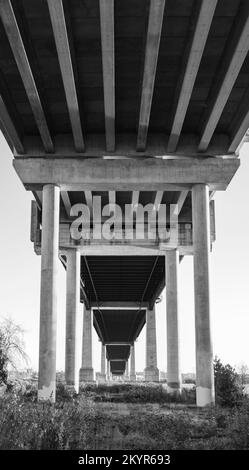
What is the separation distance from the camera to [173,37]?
1817 cm

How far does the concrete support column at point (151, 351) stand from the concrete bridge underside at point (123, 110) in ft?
81.6

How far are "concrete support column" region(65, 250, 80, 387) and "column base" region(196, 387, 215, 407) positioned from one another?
1321 centimetres

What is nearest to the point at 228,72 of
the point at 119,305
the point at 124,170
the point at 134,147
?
the point at 134,147

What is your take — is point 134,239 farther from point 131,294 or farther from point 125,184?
point 131,294

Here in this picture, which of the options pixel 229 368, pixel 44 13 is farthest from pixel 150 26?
pixel 229 368

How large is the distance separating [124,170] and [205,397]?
31.6ft

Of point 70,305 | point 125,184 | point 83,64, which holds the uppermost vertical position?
point 83,64

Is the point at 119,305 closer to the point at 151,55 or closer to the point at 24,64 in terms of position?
the point at 24,64

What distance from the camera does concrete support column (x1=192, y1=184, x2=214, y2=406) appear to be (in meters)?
23.1

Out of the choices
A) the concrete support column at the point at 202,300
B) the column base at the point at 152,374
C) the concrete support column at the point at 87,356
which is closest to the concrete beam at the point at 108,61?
the concrete support column at the point at 202,300

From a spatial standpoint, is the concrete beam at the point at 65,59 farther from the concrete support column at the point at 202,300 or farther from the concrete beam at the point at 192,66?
the concrete support column at the point at 202,300

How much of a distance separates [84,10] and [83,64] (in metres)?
2.83

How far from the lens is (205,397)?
22.9m

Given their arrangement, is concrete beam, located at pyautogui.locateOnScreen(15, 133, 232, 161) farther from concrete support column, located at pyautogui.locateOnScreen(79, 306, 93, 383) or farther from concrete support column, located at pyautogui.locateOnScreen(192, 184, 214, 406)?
concrete support column, located at pyautogui.locateOnScreen(79, 306, 93, 383)
